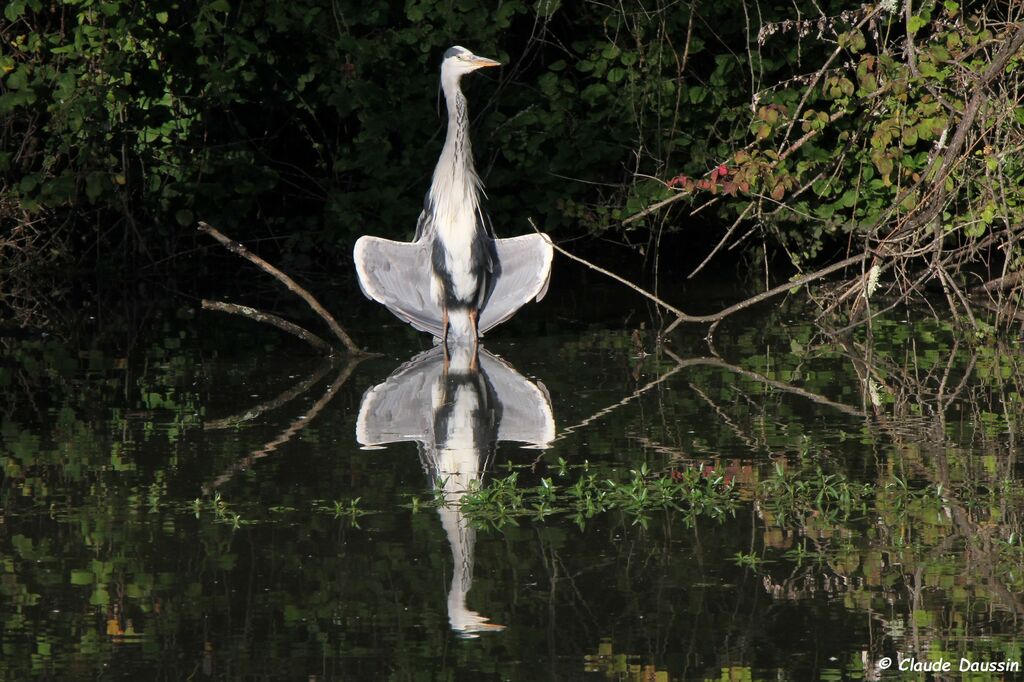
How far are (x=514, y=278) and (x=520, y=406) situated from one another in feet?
7.36

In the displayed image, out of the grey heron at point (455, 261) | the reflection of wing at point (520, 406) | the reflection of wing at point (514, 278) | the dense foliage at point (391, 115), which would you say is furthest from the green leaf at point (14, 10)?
the reflection of wing at point (520, 406)

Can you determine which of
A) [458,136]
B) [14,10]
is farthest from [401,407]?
[14,10]

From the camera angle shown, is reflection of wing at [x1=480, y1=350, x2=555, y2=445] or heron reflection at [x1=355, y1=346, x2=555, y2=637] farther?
reflection of wing at [x1=480, y1=350, x2=555, y2=445]

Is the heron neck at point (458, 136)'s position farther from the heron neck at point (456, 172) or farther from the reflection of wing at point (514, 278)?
the reflection of wing at point (514, 278)

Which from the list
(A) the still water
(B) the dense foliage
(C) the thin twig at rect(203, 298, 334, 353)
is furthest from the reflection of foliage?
(B) the dense foliage

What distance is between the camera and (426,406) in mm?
6523

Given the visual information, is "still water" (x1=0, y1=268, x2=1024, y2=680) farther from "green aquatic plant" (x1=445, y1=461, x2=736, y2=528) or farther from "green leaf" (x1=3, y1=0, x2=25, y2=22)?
"green leaf" (x1=3, y1=0, x2=25, y2=22)

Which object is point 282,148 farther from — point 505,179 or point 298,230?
point 505,179

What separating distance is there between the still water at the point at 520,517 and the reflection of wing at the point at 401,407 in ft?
0.09

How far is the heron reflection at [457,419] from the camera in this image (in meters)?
4.69

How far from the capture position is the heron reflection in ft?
15.4

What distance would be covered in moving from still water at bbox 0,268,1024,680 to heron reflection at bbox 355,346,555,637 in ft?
0.08

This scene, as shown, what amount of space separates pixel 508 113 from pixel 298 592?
7963 millimetres

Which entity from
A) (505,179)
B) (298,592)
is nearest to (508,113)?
(505,179)
